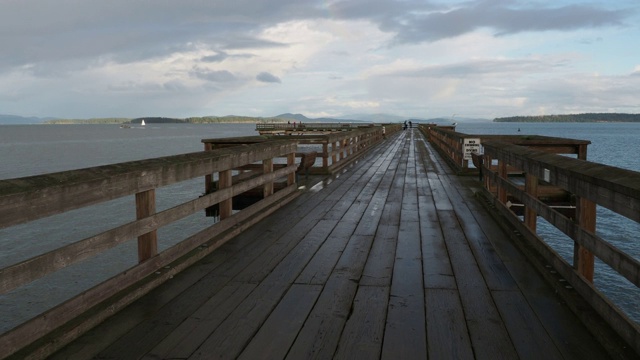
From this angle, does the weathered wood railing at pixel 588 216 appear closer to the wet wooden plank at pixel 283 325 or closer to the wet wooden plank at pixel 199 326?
the wet wooden plank at pixel 283 325

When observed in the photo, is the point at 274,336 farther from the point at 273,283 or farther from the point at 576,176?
the point at 576,176

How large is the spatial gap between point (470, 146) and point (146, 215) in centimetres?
1029

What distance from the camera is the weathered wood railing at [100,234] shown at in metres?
2.92

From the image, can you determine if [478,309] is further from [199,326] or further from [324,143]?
[324,143]

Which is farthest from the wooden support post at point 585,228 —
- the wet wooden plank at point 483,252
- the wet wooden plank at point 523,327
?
the wet wooden plank at point 483,252

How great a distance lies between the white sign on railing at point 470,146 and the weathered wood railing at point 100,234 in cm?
841

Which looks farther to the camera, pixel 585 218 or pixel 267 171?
pixel 267 171

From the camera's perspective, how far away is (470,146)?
12930 mm

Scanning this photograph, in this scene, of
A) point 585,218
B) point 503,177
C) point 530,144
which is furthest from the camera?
point 530,144

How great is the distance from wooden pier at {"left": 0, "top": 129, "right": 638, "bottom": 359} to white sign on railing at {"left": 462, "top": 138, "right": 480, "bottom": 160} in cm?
627

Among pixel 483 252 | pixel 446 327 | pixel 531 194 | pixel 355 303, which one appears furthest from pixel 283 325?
pixel 531 194

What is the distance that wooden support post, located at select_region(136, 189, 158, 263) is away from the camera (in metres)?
4.23

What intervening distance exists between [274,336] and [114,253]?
35.5 ft

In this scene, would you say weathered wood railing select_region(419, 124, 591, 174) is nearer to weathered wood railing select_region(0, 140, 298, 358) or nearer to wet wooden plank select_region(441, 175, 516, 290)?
wet wooden plank select_region(441, 175, 516, 290)
